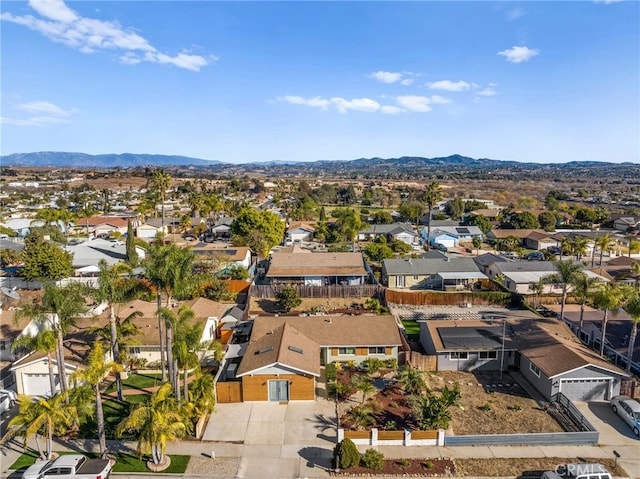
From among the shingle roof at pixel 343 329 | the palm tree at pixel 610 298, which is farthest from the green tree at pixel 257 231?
the palm tree at pixel 610 298

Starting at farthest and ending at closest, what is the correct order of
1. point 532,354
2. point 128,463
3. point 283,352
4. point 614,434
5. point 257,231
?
point 257,231 < point 532,354 < point 283,352 < point 614,434 < point 128,463

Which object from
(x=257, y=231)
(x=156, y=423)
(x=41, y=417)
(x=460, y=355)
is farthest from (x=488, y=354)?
(x=257, y=231)

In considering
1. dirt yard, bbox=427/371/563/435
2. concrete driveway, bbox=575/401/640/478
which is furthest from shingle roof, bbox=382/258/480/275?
concrete driveway, bbox=575/401/640/478

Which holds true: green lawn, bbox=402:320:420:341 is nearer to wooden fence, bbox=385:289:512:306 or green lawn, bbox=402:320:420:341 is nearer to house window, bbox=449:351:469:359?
wooden fence, bbox=385:289:512:306

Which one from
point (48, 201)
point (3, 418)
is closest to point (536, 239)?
point (3, 418)

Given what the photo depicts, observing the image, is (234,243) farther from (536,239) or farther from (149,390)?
(536,239)

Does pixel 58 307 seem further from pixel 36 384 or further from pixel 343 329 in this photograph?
pixel 343 329
